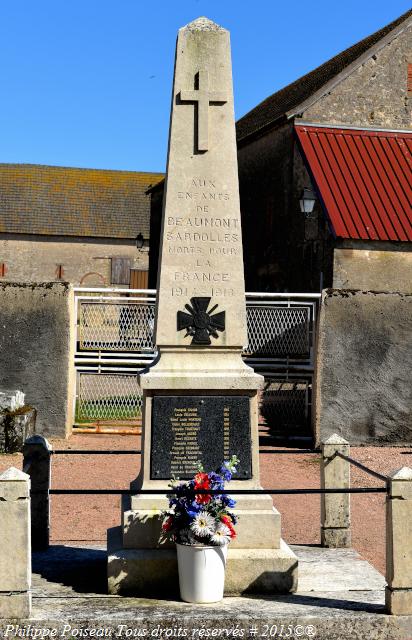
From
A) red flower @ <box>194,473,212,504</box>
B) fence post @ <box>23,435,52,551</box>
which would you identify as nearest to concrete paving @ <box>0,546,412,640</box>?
red flower @ <box>194,473,212,504</box>

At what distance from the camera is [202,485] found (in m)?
6.04

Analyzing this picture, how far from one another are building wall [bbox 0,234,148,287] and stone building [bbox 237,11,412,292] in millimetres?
18340

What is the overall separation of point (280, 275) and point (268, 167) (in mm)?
2875

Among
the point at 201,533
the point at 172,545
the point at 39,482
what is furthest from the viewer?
the point at 39,482

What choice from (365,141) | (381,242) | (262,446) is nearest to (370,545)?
(262,446)

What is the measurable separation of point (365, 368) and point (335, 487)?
6659mm

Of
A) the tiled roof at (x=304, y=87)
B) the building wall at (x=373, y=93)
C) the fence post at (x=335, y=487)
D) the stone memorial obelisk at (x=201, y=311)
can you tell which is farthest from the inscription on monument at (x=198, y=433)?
the tiled roof at (x=304, y=87)

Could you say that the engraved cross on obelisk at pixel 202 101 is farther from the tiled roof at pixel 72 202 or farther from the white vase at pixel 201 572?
the tiled roof at pixel 72 202

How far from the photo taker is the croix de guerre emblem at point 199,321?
663 cm

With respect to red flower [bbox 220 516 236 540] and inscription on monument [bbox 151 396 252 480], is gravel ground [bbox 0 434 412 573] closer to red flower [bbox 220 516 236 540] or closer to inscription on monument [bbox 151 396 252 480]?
inscription on monument [bbox 151 396 252 480]

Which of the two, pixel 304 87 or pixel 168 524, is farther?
pixel 304 87

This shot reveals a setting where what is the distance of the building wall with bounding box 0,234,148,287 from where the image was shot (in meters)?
41.3

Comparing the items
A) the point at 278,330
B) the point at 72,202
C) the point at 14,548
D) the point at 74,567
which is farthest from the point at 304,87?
the point at 72,202

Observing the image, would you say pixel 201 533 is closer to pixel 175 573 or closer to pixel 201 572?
pixel 201 572
